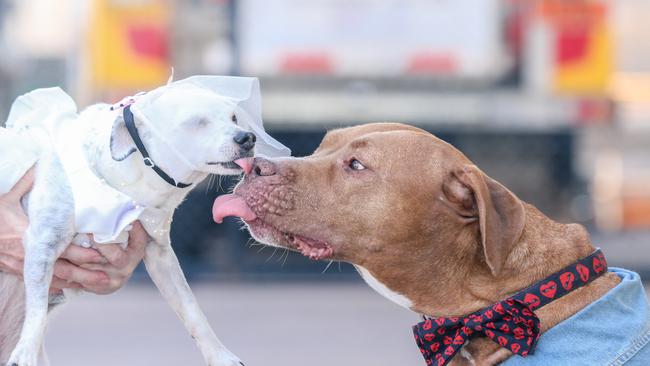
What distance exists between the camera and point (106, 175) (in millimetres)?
3227

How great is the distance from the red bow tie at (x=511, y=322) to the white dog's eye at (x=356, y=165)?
46cm

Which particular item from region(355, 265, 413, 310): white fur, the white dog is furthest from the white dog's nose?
region(355, 265, 413, 310): white fur

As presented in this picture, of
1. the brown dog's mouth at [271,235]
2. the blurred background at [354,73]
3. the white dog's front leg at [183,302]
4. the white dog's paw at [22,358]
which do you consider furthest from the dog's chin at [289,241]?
the blurred background at [354,73]

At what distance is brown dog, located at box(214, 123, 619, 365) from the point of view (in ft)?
9.93

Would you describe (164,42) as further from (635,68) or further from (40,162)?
(40,162)

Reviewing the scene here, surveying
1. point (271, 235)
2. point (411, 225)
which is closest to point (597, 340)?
point (411, 225)

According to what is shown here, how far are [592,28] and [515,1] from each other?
24.8 inches

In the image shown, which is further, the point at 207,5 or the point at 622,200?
the point at 622,200

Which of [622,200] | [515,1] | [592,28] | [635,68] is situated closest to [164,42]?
[515,1]

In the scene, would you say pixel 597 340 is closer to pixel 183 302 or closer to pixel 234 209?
pixel 234 209

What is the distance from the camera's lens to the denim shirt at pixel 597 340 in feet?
9.42

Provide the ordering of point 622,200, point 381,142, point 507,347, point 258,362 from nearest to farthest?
point 507,347 < point 381,142 < point 258,362 < point 622,200

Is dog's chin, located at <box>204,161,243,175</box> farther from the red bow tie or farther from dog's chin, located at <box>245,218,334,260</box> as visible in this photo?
the red bow tie

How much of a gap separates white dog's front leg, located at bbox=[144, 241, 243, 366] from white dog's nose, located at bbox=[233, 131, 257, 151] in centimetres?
39
